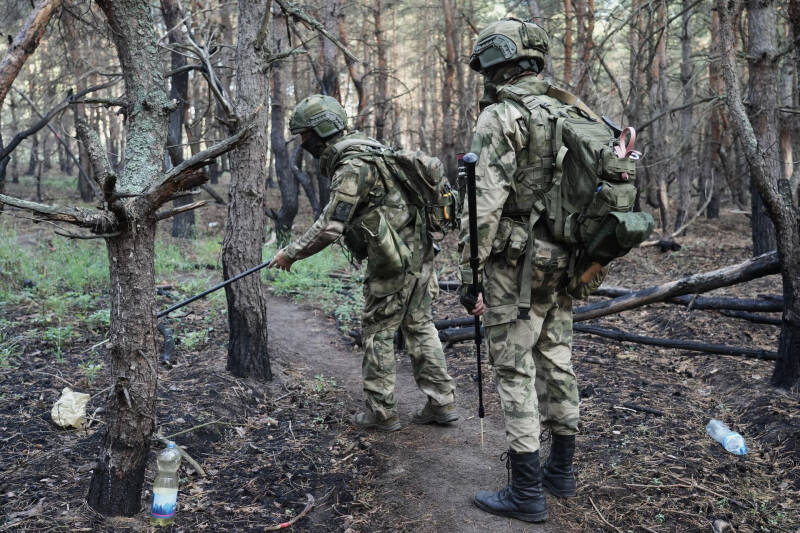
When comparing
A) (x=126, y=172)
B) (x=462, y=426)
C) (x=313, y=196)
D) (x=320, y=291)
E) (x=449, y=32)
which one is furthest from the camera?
(x=449, y=32)

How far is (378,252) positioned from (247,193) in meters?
1.33

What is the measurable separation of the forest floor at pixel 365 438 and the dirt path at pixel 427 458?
2 cm

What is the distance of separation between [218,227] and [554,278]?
1450 centimetres

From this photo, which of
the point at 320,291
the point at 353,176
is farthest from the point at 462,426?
the point at 320,291

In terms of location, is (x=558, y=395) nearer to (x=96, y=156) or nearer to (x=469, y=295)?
(x=469, y=295)

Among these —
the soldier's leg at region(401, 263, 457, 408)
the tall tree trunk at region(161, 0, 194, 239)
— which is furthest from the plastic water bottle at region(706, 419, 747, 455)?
the tall tree trunk at region(161, 0, 194, 239)

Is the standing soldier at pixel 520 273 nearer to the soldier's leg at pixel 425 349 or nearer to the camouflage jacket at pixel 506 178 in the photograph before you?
the camouflage jacket at pixel 506 178

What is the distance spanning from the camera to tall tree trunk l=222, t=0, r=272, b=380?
487 centimetres

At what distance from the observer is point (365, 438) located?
443 cm

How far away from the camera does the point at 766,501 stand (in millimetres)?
3297

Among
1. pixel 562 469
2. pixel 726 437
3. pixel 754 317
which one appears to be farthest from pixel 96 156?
pixel 754 317

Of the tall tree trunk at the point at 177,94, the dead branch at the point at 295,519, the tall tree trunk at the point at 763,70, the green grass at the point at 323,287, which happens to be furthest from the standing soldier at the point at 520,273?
the tall tree trunk at the point at 177,94

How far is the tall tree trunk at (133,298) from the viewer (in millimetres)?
2869

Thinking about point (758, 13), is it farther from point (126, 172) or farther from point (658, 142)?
point (658, 142)
